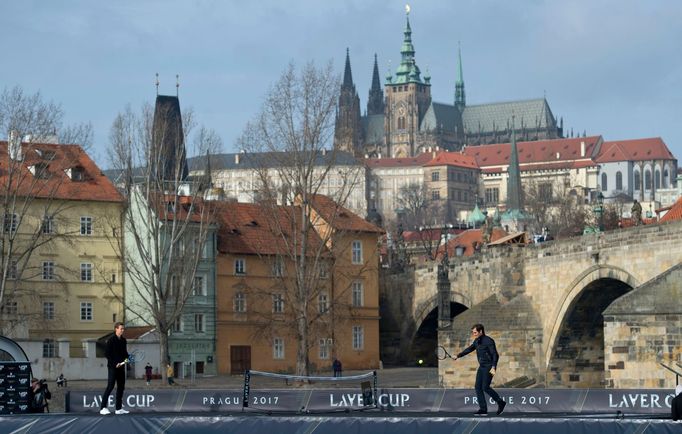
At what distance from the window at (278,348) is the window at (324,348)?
1810 millimetres

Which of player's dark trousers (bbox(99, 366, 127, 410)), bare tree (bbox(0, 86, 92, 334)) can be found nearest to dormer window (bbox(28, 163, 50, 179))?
bare tree (bbox(0, 86, 92, 334))

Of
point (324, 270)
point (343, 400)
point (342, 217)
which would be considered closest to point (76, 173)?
point (324, 270)

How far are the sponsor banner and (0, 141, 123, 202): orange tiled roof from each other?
3627cm

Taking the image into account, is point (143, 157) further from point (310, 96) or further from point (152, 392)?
point (152, 392)

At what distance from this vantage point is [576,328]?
60.1m

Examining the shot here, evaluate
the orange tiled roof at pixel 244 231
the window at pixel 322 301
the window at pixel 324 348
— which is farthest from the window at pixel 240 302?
the window at pixel 324 348

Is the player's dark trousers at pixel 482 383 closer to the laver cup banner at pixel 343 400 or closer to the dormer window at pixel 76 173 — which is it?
the laver cup banner at pixel 343 400

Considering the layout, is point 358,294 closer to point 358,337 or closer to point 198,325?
point 358,337

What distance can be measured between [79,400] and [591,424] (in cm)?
1018

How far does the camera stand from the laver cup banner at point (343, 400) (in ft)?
95.6

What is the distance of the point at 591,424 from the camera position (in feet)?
80.3

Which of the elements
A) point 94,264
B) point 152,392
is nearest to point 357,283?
point 94,264

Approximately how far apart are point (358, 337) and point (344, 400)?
51.0 m

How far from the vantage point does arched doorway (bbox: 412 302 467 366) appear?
266 ft
